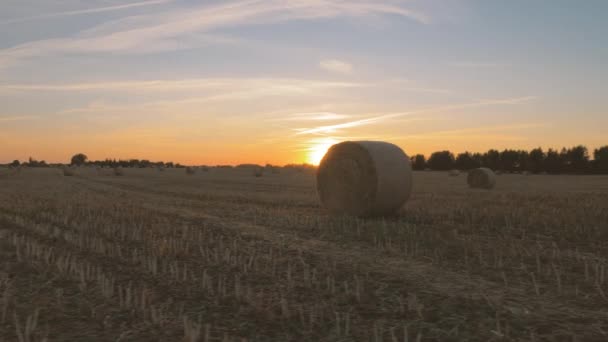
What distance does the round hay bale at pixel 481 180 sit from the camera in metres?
27.4

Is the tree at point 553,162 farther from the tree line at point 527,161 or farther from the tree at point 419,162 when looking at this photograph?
the tree at point 419,162

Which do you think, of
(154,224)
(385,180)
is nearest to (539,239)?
(385,180)

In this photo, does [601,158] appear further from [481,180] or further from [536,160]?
[481,180]

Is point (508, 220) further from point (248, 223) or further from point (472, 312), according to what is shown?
point (472, 312)

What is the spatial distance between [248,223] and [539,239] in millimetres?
6397

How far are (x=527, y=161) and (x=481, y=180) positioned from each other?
1917 inches

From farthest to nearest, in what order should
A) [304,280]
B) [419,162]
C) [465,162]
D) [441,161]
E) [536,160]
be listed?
[419,162]
[441,161]
[465,162]
[536,160]
[304,280]

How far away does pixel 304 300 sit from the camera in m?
5.63

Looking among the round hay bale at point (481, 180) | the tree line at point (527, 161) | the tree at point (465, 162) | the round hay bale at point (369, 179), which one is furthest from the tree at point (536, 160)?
the round hay bale at point (369, 179)

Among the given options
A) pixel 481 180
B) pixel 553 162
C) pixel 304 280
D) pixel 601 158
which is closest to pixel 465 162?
pixel 553 162

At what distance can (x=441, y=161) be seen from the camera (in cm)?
8088

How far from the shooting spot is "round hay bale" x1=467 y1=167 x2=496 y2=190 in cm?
2736

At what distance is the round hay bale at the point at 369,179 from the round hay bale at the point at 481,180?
15.4 m

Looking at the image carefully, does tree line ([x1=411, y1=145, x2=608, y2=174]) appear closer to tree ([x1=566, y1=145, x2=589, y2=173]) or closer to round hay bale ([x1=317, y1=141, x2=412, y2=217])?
tree ([x1=566, y1=145, x2=589, y2=173])
